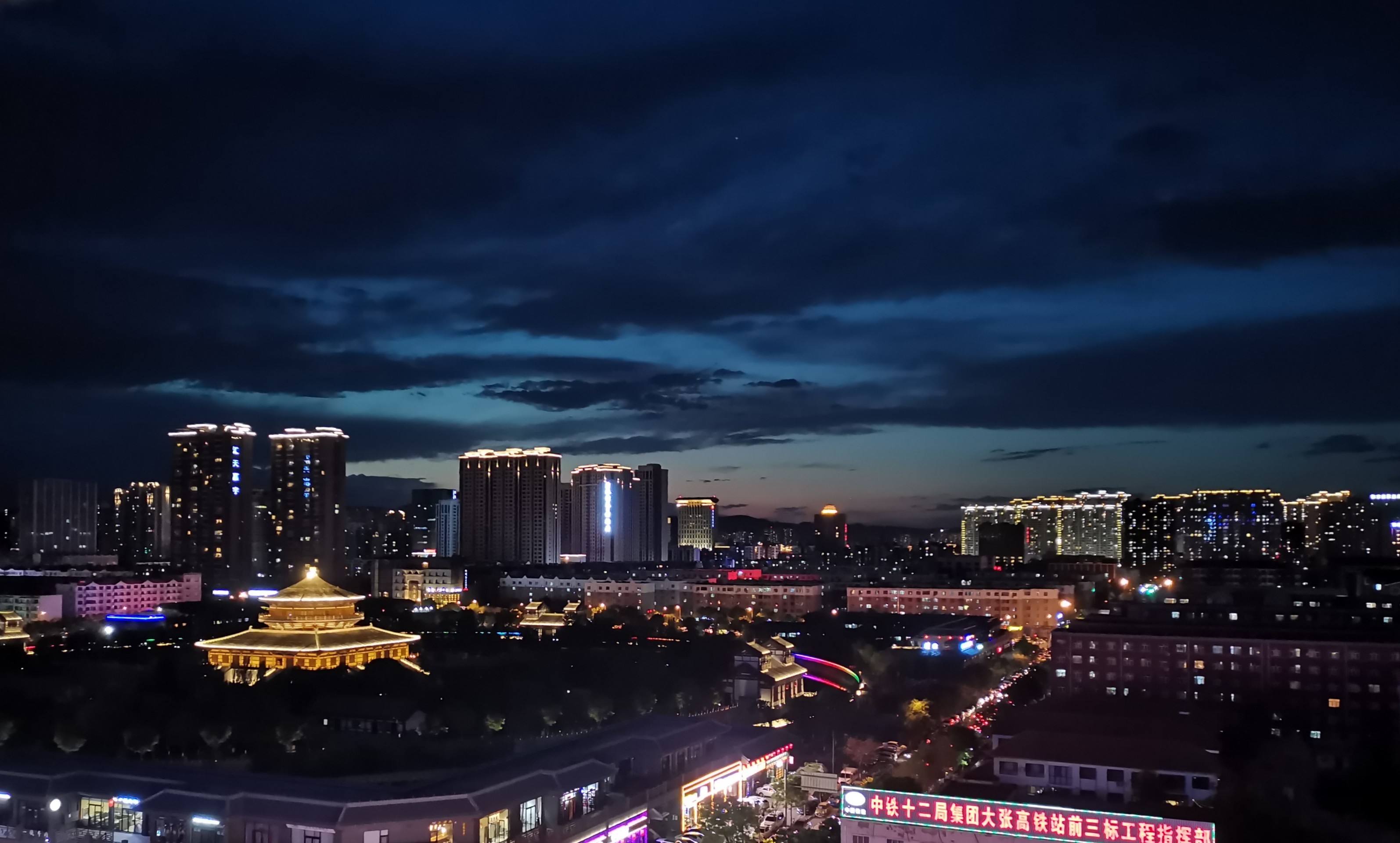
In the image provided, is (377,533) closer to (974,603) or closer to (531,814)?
(974,603)

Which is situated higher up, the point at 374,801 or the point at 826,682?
the point at 374,801

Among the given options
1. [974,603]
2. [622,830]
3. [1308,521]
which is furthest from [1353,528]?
[622,830]

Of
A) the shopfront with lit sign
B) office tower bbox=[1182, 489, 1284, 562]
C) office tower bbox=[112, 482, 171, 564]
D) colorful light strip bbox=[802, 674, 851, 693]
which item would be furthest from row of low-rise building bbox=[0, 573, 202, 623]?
office tower bbox=[1182, 489, 1284, 562]

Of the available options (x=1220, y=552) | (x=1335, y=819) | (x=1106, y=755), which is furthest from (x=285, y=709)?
(x=1220, y=552)

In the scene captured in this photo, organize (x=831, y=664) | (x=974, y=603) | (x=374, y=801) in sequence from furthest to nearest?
(x=974, y=603) < (x=831, y=664) < (x=374, y=801)

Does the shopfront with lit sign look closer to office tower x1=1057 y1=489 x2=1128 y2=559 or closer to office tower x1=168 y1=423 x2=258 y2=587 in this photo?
office tower x1=168 y1=423 x2=258 y2=587

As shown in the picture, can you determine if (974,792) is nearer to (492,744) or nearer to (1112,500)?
(492,744)
